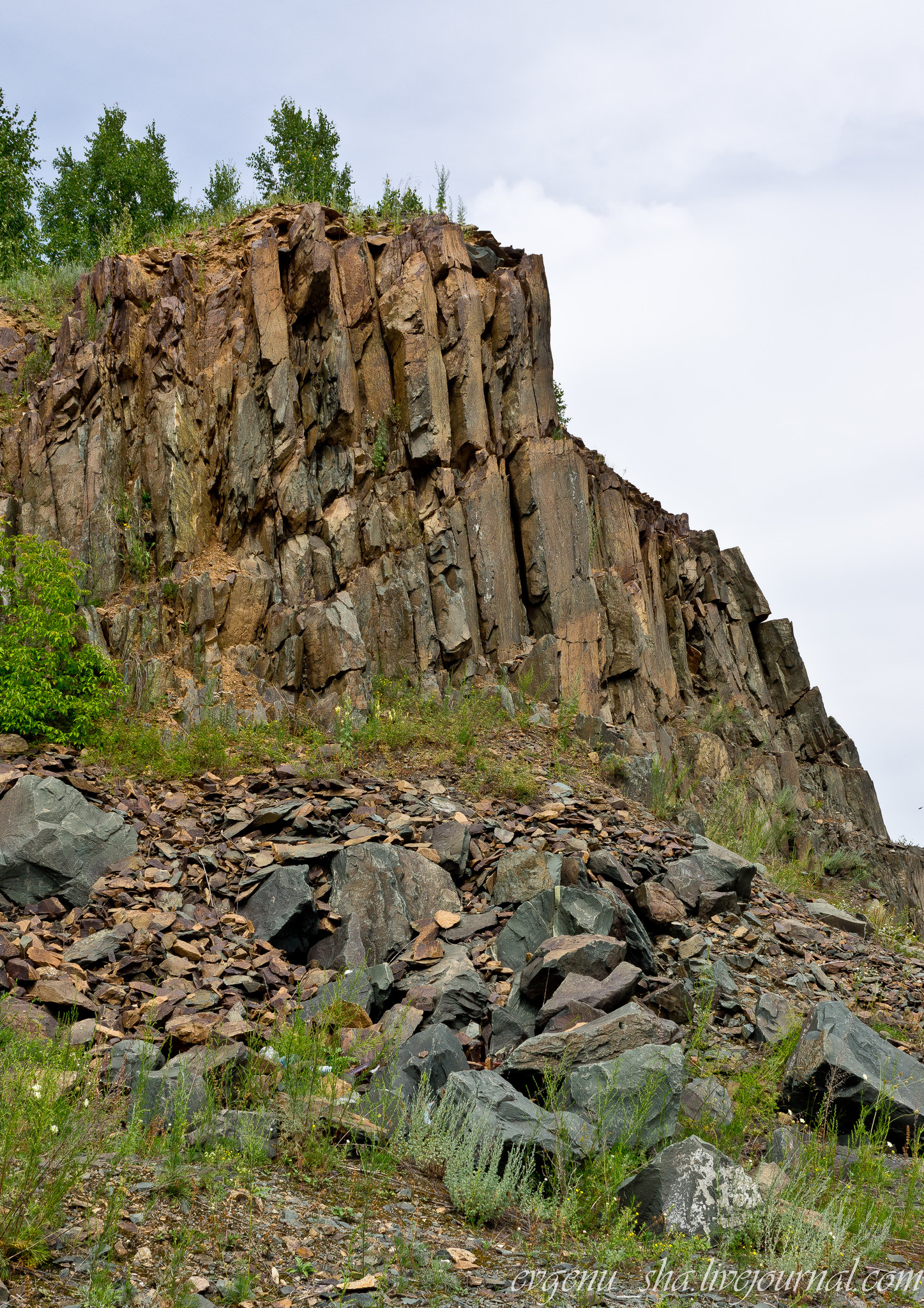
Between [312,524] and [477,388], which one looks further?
[477,388]

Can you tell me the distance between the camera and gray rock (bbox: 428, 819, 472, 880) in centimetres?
885

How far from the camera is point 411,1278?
3.54 metres

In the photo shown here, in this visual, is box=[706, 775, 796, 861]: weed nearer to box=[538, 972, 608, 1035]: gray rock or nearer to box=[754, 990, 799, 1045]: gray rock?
box=[754, 990, 799, 1045]: gray rock

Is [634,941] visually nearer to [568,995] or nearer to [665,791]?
[568,995]

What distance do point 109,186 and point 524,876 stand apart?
82.4 feet

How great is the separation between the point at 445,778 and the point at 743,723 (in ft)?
35.7

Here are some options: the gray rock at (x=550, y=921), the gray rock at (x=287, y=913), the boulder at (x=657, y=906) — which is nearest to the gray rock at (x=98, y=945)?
the gray rock at (x=287, y=913)

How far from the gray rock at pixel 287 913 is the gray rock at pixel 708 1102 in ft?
11.1

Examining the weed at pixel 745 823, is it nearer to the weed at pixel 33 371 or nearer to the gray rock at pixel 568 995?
the gray rock at pixel 568 995

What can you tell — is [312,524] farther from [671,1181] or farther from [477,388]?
[671,1181]

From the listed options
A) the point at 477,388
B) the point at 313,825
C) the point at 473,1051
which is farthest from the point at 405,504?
the point at 473,1051

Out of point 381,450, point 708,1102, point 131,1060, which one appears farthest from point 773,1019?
point 381,450

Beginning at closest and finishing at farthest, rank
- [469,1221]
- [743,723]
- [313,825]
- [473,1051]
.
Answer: [469,1221] → [473,1051] → [313,825] → [743,723]

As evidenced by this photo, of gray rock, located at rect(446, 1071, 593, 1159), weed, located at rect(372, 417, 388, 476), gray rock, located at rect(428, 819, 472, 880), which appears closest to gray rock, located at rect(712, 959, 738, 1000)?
gray rock, located at rect(428, 819, 472, 880)
